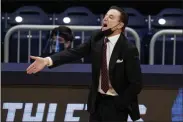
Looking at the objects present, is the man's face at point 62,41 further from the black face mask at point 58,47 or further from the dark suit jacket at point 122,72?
the dark suit jacket at point 122,72

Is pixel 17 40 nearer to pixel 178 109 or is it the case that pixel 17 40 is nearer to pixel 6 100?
pixel 6 100

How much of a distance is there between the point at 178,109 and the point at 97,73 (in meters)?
1.98

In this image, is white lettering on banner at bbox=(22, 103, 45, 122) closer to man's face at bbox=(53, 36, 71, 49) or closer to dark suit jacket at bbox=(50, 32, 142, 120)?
man's face at bbox=(53, 36, 71, 49)

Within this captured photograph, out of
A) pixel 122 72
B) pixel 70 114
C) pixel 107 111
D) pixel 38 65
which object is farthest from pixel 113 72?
pixel 70 114

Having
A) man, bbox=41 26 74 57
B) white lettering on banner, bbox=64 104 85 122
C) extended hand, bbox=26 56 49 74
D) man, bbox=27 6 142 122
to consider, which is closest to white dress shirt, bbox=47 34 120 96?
man, bbox=27 6 142 122

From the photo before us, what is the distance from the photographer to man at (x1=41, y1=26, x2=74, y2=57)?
6109 millimetres

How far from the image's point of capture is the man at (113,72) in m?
3.99

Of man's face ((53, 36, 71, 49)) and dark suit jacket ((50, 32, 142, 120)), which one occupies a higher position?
man's face ((53, 36, 71, 49))

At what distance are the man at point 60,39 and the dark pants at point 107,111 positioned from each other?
2133 millimetres

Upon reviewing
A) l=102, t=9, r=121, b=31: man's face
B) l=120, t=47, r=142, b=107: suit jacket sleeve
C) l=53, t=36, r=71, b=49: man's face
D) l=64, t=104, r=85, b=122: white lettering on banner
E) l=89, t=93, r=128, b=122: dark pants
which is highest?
l=102, t=9, r=121, b=31: man's face

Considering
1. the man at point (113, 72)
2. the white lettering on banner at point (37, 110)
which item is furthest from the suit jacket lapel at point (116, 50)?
the white lettering on banner at point (37, 110)

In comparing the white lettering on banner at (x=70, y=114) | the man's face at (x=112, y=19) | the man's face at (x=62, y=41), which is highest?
the man's face at (x=112, y=19)

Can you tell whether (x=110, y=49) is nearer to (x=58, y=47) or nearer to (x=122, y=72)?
(x=122, y=72)

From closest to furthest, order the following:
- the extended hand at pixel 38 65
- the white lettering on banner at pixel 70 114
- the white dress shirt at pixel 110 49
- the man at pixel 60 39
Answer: the extended hand at pixel 38 65, the white dress shirt at pixel 110 49, the white lettering on banner at pixel 70 114, the man at pixel 60 39
